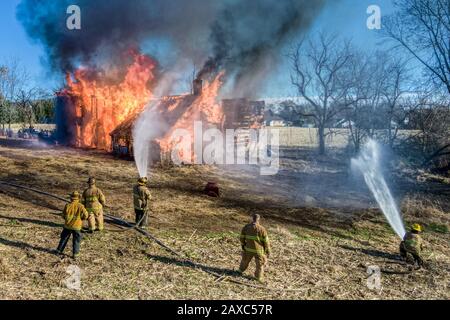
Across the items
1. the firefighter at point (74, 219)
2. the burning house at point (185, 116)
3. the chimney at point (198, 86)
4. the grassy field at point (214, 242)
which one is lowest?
the grassy field at point (214, 242)

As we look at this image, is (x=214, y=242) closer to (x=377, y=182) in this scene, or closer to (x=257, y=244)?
(x=257, y=244)

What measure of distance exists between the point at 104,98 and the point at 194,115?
921cm

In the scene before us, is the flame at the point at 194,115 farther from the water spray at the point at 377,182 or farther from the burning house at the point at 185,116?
the water spray at the point at 377,182

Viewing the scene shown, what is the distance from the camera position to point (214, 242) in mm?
10672

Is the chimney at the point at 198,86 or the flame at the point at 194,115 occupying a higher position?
the chimney at the point at 198,86

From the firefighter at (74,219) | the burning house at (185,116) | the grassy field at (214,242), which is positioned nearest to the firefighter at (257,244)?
the grassy field at (214,242)

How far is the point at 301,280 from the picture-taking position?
28.4 feet

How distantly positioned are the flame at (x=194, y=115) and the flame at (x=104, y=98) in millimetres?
4803

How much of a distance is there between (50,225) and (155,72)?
65.9ft

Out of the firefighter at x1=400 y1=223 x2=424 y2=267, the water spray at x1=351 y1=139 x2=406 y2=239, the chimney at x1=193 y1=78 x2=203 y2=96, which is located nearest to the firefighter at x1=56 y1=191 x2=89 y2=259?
the firefighter at x1=400 y1=223 x2=424 y2=267

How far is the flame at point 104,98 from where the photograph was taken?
28656mm

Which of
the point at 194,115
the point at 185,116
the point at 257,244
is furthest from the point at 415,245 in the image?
the point at 194,115
